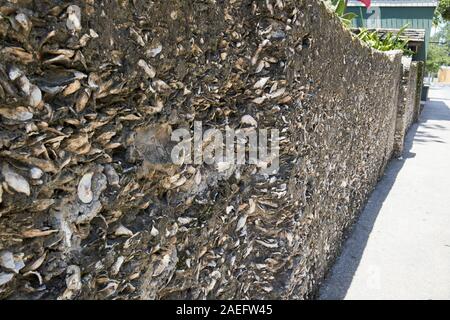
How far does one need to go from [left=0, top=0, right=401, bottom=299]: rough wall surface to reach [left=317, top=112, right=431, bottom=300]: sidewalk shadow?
2.29 ft

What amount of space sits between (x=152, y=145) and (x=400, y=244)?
4.01 m

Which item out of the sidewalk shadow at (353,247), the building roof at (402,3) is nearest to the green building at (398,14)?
the building roof at (402,3)

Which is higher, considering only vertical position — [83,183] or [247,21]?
[247,21]

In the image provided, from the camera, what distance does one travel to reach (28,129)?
3.54 ft

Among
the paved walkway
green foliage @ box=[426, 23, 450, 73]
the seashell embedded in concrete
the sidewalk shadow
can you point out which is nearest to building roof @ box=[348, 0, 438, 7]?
the paved walkway

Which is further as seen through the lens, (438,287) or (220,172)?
(438,287)

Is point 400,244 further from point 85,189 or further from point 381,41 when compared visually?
point 381,41

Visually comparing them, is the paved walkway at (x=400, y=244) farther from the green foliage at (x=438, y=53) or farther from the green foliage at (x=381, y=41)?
the green foliage at (x=438, y=53)

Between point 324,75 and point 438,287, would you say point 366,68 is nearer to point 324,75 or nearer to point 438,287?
point 324,75

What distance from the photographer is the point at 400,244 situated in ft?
15.6
